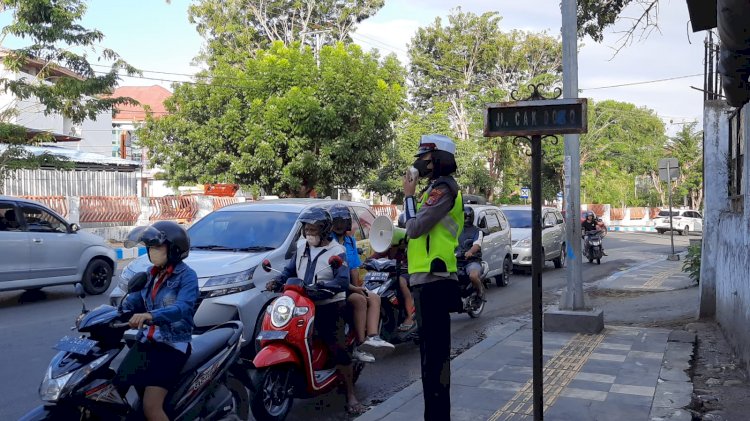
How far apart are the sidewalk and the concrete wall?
620mm

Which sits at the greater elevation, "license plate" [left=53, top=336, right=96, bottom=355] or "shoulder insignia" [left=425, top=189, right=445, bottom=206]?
"shoulder insignia" [left=425, top=189, right=445, bottom=206]

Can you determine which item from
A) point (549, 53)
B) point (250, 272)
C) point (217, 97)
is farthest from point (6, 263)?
point (549, 53)

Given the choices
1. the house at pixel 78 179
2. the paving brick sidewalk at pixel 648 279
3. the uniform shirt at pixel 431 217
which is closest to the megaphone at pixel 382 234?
the uniform shirt at pixel 431 217

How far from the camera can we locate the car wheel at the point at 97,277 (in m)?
13.0

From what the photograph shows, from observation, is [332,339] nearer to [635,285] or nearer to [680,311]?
[680,311]

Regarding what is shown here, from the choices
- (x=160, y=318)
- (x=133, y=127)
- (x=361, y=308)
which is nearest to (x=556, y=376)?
(x=361, y=308)

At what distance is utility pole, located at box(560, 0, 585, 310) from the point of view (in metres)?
9.61

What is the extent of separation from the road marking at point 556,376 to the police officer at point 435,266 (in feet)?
3.65

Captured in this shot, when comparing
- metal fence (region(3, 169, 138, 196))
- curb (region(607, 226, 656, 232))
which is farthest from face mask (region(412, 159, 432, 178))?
curb (region(607, 226, 656, 232))

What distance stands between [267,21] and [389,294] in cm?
3375

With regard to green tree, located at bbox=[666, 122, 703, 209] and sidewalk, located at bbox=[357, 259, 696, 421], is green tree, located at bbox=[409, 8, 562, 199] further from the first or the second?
sidewalk, located at bbox=[357, 259, 696, 421]

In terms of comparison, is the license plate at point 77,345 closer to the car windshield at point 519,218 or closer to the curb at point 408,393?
the curb at point 408,393

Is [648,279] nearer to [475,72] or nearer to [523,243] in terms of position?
[523,243]

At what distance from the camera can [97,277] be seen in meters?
13.3
